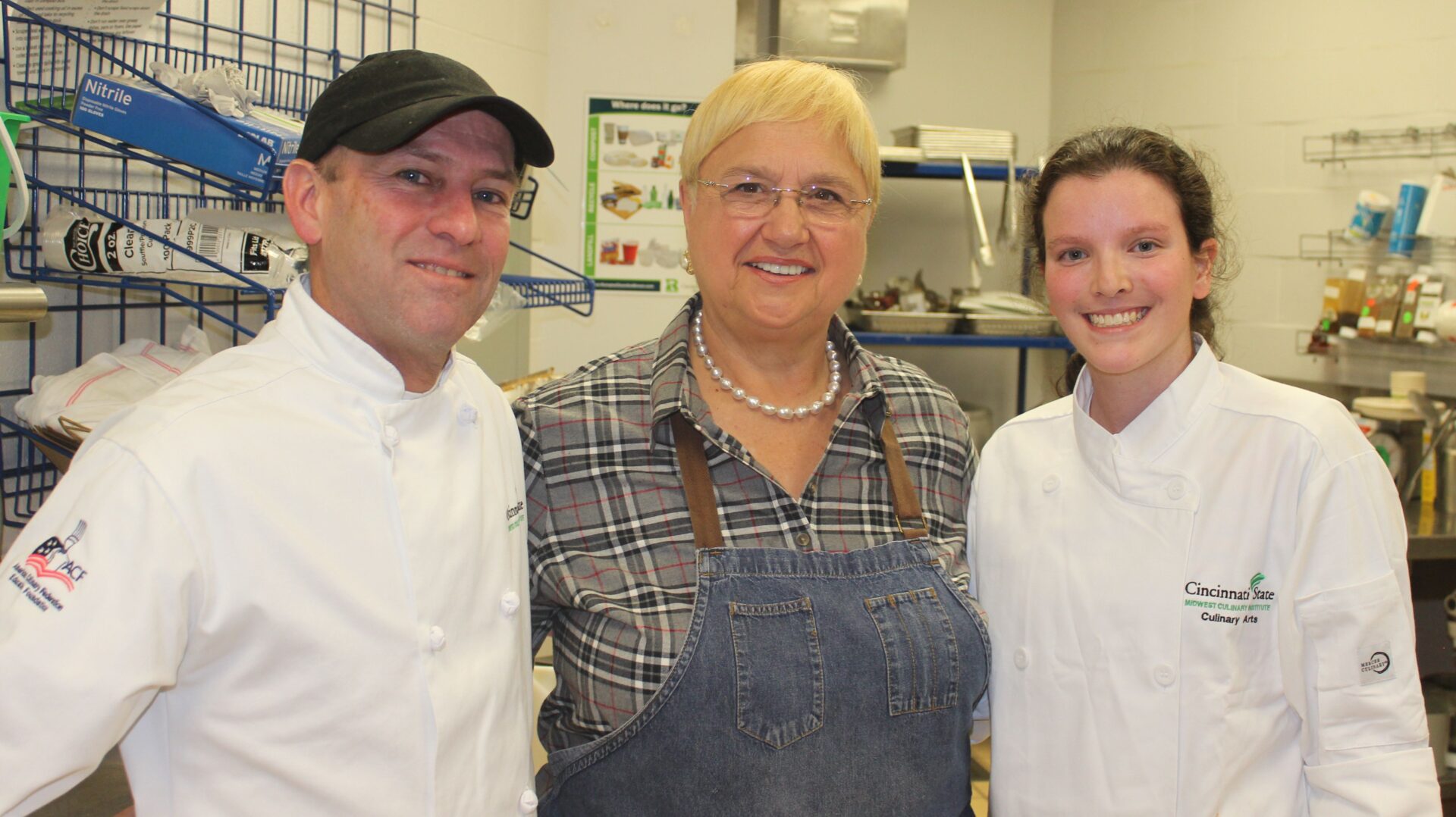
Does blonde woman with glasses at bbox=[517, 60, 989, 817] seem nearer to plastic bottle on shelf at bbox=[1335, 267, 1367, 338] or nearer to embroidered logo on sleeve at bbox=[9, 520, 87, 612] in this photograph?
embroidered logo on sleeve at bbox=[9, 520, 87, 612]

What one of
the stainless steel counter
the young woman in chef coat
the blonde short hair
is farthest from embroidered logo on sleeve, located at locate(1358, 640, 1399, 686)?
the stainless steel counter

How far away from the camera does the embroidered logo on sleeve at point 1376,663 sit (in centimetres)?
124

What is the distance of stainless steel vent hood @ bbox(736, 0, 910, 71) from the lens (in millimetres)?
4469

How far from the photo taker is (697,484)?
57.0 inches

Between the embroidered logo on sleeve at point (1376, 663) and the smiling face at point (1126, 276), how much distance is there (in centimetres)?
40

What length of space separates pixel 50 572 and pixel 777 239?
963 mm

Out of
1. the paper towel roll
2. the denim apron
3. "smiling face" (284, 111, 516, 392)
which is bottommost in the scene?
the denim apron

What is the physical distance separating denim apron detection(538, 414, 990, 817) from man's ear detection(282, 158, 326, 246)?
1.76 feet

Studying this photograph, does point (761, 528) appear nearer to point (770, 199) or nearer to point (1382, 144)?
point (770, 199)

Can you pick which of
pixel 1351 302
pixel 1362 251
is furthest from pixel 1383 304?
pixel 1362 251

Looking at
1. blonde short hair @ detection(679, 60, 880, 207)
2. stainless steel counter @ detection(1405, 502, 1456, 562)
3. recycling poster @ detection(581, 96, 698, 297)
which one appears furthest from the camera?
recycling poster @ detection(581, 96, 698, 297)

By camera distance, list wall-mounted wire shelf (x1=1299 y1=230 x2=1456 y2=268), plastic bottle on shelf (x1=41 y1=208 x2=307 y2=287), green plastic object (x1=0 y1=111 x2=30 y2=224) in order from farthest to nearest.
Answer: wall-mounted wire shelf (x1=1299 y1=230 x2=1456 y2=268)
plastic bottle on shelf (x1=41 y1=208 x2=307 y2=287)
green plastic object (x1=0 y1=111 x2=30 y2=224)

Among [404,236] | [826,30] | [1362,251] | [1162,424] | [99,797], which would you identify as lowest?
[99,797]

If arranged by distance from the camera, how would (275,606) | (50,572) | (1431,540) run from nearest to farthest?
(50,572) → (275,606) → (1431,540)
